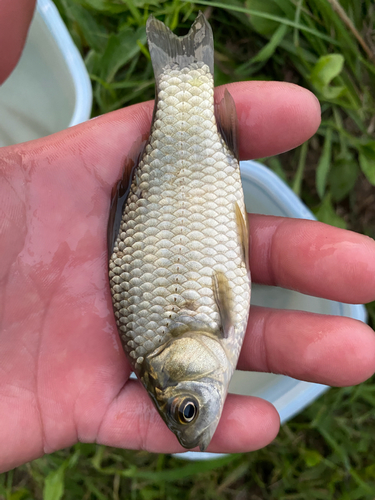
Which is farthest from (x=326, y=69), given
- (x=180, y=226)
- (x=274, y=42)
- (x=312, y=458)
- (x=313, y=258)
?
(x=312, y=458)

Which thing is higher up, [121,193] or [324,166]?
[121,193]

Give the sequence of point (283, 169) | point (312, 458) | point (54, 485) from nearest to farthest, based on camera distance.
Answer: point (54, 485) → point (312, 458) → point (283, 169)

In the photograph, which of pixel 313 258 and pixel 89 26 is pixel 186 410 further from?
pixel 89 26

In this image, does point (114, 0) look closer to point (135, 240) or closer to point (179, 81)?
point (179, 81)

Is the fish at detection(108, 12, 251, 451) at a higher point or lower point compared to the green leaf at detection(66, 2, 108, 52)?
lower

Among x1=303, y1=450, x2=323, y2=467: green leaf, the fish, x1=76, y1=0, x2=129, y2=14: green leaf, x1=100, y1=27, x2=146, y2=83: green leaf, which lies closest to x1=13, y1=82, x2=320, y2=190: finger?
the fish

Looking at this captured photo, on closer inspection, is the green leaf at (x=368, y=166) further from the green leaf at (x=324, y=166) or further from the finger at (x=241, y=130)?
the finger at (x=241, y=130)

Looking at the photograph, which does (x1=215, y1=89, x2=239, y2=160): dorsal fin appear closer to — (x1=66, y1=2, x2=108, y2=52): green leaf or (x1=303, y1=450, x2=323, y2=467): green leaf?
(x1=66, y1=2, x2=108, y2=52): green leaf
